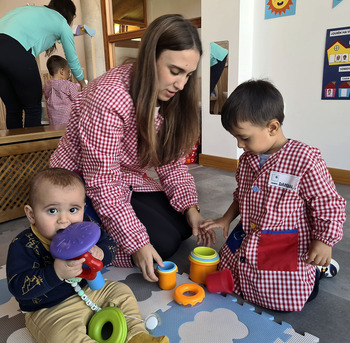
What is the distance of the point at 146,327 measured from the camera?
2.58ft

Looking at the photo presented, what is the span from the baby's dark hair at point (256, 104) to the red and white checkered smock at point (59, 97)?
2.10 m

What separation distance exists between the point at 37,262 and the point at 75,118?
50cm

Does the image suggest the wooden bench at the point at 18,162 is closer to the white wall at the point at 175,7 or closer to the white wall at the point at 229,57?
the white wall at the point at 229,57

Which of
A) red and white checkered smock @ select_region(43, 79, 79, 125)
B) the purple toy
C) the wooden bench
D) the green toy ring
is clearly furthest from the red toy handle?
red and white checkered smock @ select_region(43, 79, 79, 125)

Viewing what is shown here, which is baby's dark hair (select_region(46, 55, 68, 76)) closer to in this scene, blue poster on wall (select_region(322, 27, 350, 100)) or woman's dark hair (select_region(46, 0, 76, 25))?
woman's dark hair (select_region(46, 0, 76, 25))

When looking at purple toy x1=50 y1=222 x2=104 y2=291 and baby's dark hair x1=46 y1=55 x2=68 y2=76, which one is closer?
purple toy x1=50 y1=222 x2=104 y2=291

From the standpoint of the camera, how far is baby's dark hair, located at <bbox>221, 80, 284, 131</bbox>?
2.72ft

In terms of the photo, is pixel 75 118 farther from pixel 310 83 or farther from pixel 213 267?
pixel 310 83

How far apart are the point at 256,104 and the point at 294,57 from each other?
56.0 inches

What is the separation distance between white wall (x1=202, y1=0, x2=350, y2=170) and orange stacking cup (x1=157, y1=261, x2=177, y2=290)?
4.79ft

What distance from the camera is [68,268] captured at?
Result: 0.67 m

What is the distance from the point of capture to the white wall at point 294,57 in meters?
1.90

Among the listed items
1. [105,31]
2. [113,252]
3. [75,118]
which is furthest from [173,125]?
[105,31]

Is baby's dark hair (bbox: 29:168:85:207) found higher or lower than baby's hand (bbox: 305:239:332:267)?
higher
